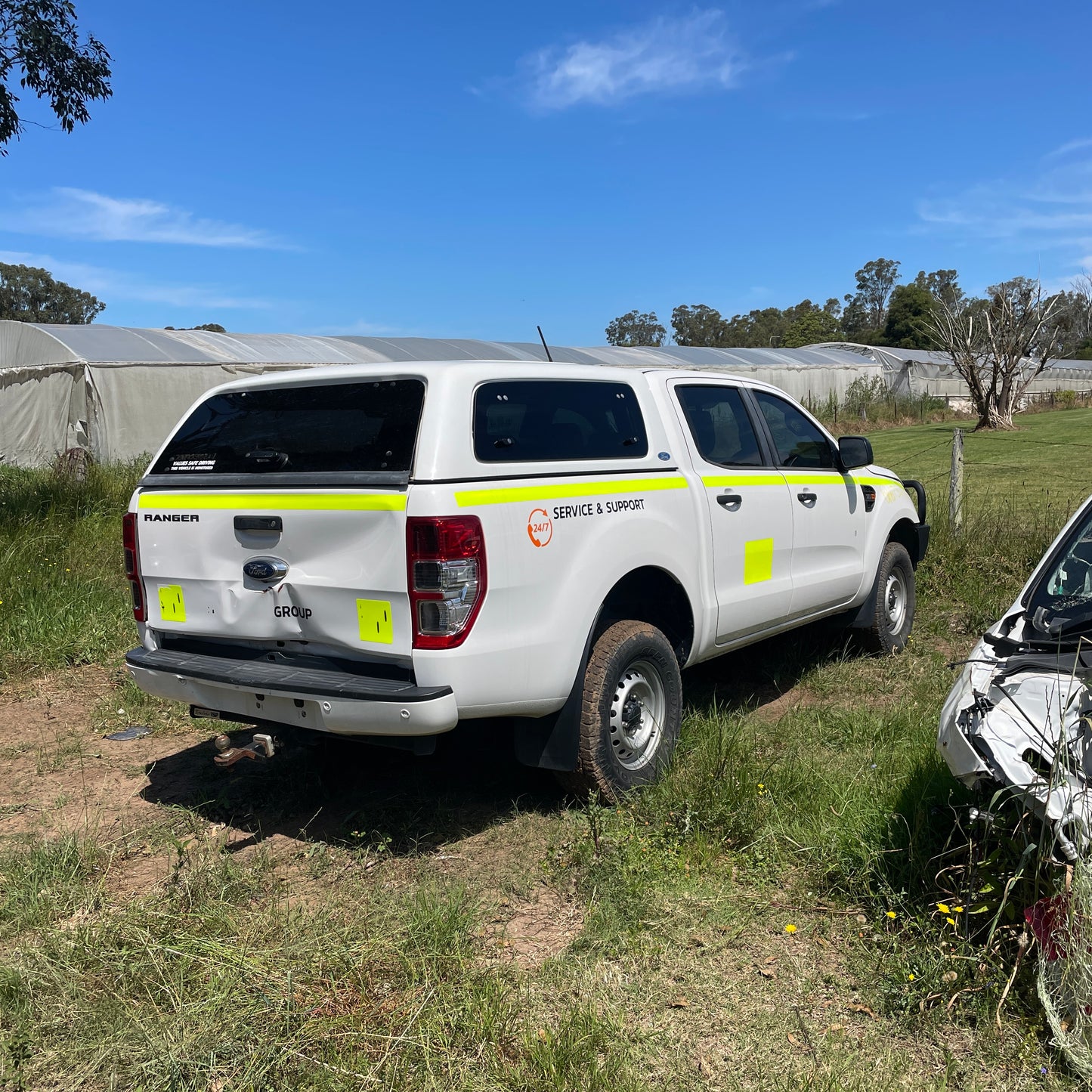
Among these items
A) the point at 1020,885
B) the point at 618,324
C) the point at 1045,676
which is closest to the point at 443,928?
the point at 1020,885

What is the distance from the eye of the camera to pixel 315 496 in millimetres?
3918

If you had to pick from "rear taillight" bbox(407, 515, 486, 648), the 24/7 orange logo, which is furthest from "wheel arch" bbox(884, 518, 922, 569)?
"rear taillight" bbox(407, 515, 486, 648)

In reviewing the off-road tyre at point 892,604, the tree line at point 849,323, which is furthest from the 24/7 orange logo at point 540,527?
the tree line at point 849,323

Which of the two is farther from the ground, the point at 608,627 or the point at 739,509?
the point at 739,509

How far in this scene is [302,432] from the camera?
418 centimetres

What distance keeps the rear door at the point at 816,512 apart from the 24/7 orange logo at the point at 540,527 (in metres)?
2.22

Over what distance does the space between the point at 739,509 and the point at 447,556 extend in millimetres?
2120

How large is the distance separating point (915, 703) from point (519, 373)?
285 cm

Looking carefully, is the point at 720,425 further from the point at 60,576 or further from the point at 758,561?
the point at 60,576

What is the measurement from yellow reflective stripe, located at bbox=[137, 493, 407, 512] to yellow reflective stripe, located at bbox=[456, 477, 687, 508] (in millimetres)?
264

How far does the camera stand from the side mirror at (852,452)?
20.7 feet

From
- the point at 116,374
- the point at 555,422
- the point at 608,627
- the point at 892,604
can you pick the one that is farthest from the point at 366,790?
the point at 116,374

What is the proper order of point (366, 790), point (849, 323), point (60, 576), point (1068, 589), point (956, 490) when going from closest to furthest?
point (1068, 589) → point (366, 790) → point (60, 576) → point (956, 490) → point (849, 323)

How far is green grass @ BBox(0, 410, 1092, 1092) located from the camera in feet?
9.27
